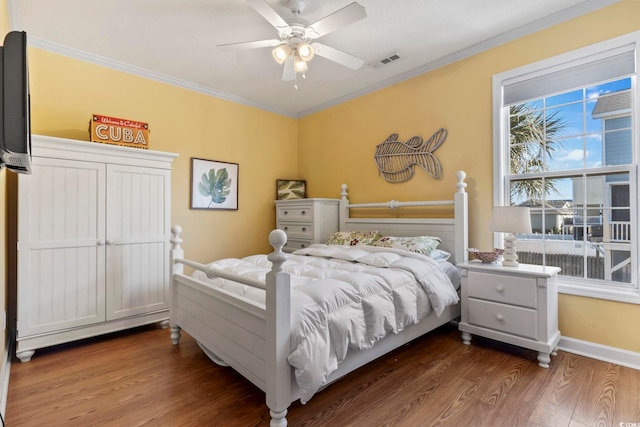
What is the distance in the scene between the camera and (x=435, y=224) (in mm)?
3057

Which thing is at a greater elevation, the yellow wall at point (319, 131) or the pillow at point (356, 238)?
the yellow wall at point (319, 131)

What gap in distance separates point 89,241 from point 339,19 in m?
2.60

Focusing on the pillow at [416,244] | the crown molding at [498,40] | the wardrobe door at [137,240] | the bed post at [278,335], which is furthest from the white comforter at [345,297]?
the crown molding at [498,40]

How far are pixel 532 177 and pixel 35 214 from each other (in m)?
4.06

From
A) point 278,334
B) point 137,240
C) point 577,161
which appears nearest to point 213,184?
point 137,240

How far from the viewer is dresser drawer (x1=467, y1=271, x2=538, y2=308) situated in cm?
223

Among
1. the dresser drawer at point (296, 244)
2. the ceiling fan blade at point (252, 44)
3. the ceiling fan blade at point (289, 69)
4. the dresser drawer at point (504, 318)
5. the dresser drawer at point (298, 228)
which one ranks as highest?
the ceiling fan blade at point (252, 44)

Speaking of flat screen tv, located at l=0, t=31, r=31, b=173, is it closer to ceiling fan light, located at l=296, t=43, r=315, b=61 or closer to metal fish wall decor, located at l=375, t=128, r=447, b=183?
ceiling fan light, located at l=296, t=43, r=315, b=61

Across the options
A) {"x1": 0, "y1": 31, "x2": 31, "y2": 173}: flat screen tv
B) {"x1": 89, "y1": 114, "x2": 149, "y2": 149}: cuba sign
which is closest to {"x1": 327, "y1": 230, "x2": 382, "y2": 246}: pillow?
{"x1": 89, "y1": 114, "x2": 149, "y2": 149}: cuba sign

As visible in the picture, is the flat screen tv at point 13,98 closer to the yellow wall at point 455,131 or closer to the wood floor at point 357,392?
the wood floor at point 357,392

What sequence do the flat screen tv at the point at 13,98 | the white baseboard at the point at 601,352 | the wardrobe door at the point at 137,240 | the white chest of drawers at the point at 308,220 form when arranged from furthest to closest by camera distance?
the white chest of drawers at the point at 308,220 < the wardrobe door at the point at 137,240 < the white baseboard at the point at 601,352 < the flat screen tv at the point at 13,98

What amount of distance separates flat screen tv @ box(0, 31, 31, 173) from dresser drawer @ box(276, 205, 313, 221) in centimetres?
289

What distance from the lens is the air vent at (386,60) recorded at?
3016mm

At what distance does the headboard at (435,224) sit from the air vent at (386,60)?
1311mm
